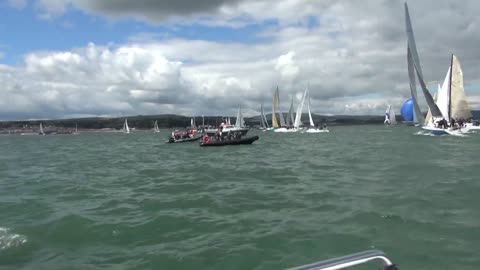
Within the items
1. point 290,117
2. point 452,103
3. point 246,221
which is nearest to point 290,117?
point 290,117

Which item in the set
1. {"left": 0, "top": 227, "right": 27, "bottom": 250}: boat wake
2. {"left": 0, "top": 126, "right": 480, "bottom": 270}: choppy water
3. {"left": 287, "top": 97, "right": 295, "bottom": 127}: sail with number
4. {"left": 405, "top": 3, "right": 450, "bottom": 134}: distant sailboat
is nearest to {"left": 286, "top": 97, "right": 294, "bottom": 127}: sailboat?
{"left": 287, "top": 97, "right": 295, "bottom": 127}: sail with number

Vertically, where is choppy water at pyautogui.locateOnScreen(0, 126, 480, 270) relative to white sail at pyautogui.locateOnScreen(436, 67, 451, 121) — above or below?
below

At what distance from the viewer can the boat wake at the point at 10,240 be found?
1173 centimetres

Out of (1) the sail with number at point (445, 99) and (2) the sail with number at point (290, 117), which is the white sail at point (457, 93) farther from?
(2) the sail with number at point (290, 117)

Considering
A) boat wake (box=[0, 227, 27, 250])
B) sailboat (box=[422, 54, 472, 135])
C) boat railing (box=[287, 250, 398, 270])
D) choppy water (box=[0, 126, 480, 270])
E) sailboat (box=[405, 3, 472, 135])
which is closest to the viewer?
boat railing (box=[287, 250, 398, 270])

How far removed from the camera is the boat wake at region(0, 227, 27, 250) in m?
11.7

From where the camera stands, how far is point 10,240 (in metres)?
12.3

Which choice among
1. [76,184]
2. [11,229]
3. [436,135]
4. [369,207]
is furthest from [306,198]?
[436,135]

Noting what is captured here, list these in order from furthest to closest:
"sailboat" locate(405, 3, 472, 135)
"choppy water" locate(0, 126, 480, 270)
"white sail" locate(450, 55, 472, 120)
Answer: "white sail" locate(450, 55, 472, 120) < "sailboat" locate(405, 3, 472, 135) < "choppy water" locate(0, 126, 480, 270)

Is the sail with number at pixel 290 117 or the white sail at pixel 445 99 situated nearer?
the white sail at pixel 445 99

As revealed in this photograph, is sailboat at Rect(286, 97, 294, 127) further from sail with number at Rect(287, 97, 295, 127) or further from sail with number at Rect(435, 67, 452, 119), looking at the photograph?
sail with number at Rect(435, 67, 452, 119)

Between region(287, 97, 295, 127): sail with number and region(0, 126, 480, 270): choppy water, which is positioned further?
region(287, 97, 295, 127): sail with number

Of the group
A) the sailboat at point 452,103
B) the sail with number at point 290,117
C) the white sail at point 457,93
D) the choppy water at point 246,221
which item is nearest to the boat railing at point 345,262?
the choppy water at point 246,221

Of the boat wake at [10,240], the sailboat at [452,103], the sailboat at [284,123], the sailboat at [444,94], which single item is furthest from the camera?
the sailboat at [284,123]
